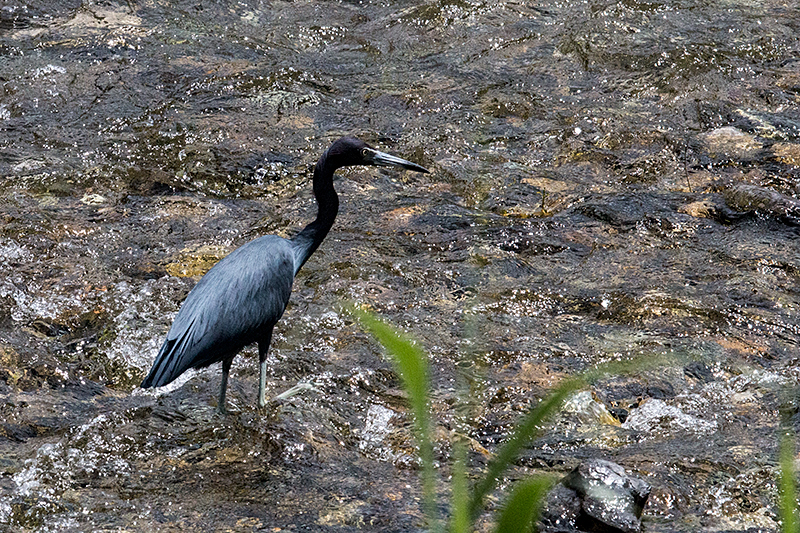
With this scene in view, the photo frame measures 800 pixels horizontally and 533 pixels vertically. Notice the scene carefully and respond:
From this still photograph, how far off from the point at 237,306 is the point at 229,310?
4 cm

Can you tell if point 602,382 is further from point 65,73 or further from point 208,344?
point 65,73

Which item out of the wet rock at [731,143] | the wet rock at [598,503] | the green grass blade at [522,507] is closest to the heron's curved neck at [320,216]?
the wet rock at [598,503]

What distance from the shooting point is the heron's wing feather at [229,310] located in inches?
135

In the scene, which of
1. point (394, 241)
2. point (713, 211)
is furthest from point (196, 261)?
point (713, 211)

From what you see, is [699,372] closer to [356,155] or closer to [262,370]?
[356,155]

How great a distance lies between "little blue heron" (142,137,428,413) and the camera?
344cm

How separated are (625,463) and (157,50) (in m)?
5.25

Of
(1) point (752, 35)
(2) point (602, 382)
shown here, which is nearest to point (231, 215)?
(2) point (602, 382)

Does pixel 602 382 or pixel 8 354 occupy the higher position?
pixel 8 354

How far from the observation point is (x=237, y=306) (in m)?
3.60

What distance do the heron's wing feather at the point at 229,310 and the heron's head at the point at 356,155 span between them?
0.50m

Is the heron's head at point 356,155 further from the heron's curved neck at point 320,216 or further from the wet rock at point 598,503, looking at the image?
the wet rock at point 598,503

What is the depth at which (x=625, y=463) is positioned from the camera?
3449 millimetres

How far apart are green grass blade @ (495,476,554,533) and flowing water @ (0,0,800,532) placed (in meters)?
0.37
